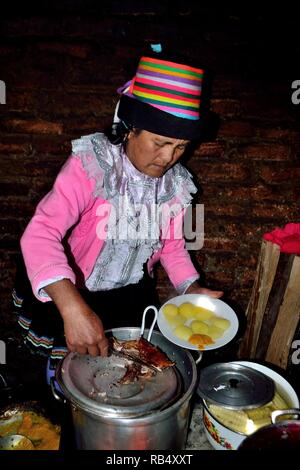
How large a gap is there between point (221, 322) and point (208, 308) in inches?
6.4

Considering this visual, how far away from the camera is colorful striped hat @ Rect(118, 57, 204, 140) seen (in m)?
1.70

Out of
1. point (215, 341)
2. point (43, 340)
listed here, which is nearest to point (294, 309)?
point (215, 341)

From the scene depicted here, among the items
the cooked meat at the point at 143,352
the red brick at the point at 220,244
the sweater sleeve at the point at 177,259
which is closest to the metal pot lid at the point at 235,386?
the cooked meat at the point at 143,352

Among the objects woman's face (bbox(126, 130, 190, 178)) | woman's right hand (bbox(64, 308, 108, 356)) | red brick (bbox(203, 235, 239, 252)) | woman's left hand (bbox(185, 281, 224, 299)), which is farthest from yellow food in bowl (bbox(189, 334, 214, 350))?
red brick (bbox(203, 235, 239, 252))

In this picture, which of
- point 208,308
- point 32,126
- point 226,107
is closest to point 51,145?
point 32,126

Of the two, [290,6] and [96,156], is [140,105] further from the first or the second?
[290,6]

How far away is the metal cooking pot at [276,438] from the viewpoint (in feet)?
3.76

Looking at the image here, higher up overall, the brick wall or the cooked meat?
the brick wall

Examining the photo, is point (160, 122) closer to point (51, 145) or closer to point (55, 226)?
point (55, 226)

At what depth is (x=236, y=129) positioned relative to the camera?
2.68m

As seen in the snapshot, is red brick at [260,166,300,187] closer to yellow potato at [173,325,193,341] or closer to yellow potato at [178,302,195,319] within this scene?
yellow potato at [178,302,195,319]

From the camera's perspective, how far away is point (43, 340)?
2.00m

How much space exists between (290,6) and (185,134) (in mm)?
1433

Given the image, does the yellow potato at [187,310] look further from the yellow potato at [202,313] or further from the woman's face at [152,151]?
the woman's face at [152,151]
